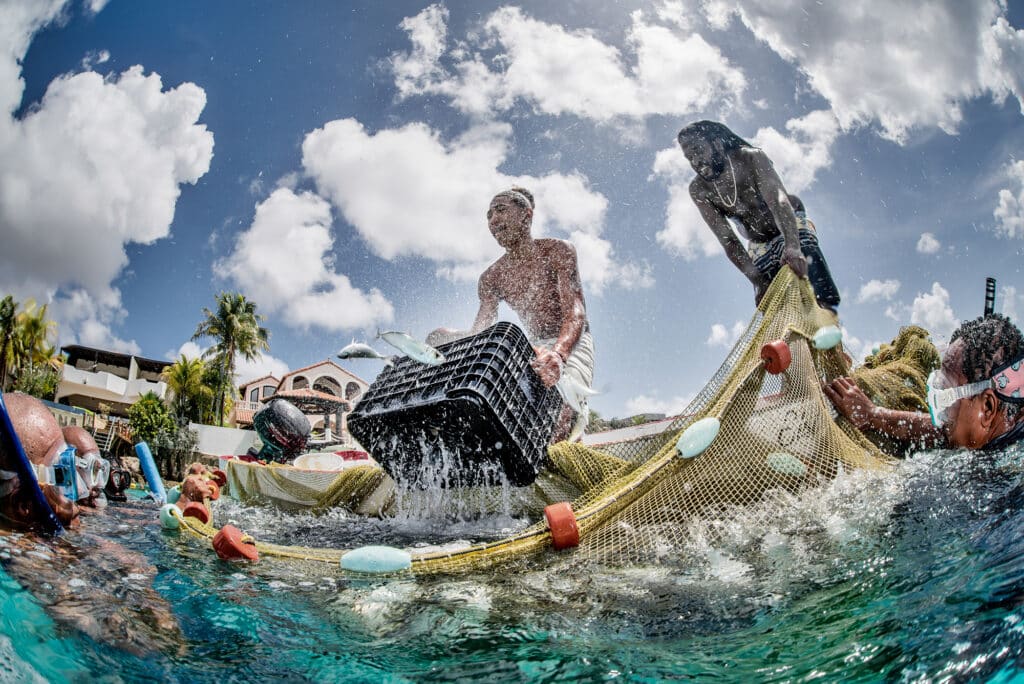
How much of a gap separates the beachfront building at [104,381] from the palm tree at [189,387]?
1075 millimetres

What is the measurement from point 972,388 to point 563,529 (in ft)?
6.91

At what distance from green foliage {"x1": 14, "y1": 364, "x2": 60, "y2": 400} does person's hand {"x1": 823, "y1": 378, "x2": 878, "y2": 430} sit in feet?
41.4

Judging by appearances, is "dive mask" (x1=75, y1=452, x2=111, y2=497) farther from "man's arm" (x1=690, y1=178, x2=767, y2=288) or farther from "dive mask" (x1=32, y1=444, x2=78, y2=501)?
"man's arm" (x1=690, y1=178, x2=767, y2=288)

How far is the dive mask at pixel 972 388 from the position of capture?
2262 mm

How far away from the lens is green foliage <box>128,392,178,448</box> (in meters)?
22.1

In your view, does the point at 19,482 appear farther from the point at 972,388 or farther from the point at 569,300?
the point at 972,388

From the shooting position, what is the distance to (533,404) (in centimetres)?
338

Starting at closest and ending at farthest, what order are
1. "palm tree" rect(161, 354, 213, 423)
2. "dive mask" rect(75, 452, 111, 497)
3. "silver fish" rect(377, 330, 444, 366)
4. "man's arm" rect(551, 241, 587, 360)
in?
"silver fish" rect(377, 330, 444, 366)
"dive mask" rect(75, 452, 111, 497)
"man's arm" rect(551, 241, 587, 360)
"palm tree" rect(161, 354, 213, 423)

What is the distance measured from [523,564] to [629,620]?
693 millimetres

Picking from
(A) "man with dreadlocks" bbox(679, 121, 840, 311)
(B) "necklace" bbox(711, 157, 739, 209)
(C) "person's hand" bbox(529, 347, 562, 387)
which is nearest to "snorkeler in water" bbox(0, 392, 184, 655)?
(C) "person's hand" bbox(529, 347, 562, 387)

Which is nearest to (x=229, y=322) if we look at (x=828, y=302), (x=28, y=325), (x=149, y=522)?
(x=28, y=325)

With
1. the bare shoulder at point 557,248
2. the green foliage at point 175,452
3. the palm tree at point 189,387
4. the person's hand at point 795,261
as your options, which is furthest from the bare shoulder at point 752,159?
the palm tree at point 189,387

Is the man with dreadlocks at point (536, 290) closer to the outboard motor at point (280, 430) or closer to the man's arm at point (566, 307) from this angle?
the man's arm at point (566, 307)

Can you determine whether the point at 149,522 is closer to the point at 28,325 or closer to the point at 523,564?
the point at 523,564
